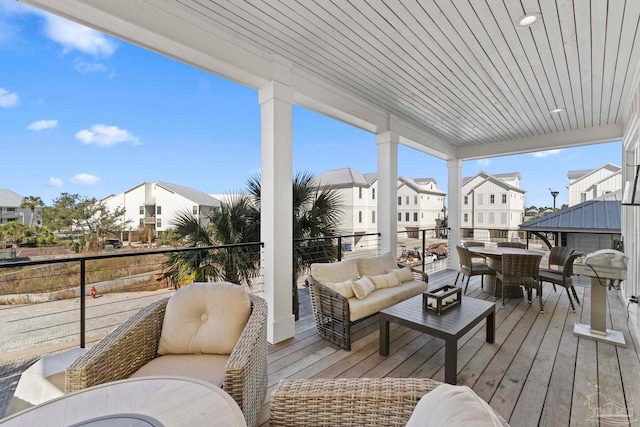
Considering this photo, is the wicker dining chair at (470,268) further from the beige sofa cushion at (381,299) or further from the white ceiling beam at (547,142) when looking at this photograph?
the white ceiling beam at (547,142)

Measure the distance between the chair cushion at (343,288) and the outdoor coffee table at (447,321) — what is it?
0.50 m

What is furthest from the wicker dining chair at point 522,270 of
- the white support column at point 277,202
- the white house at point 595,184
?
the white house at point 595,184

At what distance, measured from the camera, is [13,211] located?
179 inches

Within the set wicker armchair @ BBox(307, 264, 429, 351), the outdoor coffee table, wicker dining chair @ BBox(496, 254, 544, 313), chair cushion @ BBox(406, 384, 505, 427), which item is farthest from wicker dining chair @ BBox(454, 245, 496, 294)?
chair cushion @ BBox(406, 384, 505, 427)

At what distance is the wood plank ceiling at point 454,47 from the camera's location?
86.0 inches

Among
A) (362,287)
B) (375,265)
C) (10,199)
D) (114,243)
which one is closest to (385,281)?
(375,265)

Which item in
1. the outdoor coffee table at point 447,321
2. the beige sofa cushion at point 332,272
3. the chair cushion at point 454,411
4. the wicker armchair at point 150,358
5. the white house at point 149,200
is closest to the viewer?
the chair cushion at point 454,411

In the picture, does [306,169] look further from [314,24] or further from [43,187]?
[43,187]

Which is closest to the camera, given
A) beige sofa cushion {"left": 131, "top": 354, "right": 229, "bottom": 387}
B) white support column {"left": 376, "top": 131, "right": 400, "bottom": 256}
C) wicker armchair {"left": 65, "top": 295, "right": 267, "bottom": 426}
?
wicker armchair {"left": 65, "top": 295, "right": 267, "bottom": 426}

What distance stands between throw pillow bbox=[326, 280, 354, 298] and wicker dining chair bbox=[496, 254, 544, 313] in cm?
241

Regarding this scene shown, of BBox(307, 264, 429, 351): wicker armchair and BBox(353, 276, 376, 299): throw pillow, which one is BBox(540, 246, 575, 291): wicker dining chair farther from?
BBox(307, 264, 429, 351): wicker armchair

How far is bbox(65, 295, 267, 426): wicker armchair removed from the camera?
1.30 m

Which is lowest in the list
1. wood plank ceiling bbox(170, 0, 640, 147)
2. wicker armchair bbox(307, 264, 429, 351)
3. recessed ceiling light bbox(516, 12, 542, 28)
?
wicker armchair bbox(307, 264, 429, 351)

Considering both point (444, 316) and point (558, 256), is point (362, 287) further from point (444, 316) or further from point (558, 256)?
point (558, 256)
